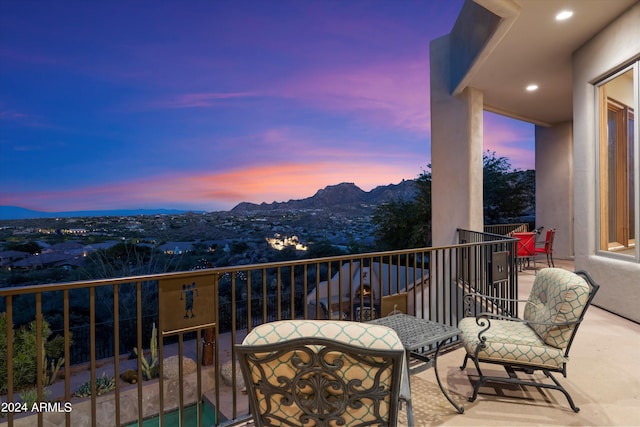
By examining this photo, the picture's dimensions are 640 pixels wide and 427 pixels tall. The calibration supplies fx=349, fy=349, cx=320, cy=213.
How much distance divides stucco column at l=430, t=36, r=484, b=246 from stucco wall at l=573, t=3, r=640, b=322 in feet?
7.17

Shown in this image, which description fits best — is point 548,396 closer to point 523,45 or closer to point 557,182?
point 523,45

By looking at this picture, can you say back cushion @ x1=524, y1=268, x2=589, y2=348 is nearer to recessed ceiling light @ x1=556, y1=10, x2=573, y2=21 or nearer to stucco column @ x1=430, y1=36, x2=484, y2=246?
recessed ceiling light @ x1=556, y1=10, x2=573, y2=21

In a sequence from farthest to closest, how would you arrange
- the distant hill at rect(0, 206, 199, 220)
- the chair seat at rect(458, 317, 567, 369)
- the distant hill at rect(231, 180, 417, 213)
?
the distant hill at rect(231, 180, 417, 213) < the distant hill at rect(0, 206, 199, 220) < the chair seat at rect(458, 317, 567, 369)

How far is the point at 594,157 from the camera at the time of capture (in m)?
4.92

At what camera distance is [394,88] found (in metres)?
26.1

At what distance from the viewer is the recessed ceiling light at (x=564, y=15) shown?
4359 mm

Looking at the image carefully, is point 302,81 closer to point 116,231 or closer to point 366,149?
point 366,149

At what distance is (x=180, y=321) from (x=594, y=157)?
18.6 ft

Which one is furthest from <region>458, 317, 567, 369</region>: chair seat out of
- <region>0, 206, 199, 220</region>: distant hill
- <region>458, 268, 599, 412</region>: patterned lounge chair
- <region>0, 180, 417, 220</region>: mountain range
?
<region>0, 206, 199, 220</region>: distant hill

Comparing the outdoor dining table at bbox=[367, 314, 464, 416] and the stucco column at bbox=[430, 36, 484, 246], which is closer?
the outdoor dining table at bbox=[367, 314, 464, 416]

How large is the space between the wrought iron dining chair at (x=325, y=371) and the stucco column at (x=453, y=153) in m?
6.76

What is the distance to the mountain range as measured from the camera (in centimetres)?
2056

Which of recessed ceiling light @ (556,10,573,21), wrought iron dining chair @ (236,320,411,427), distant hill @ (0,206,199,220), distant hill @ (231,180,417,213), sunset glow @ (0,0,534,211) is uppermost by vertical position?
sunset glow @ (0,0,534,211)

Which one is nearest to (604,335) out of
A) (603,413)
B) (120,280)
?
(603,413)
